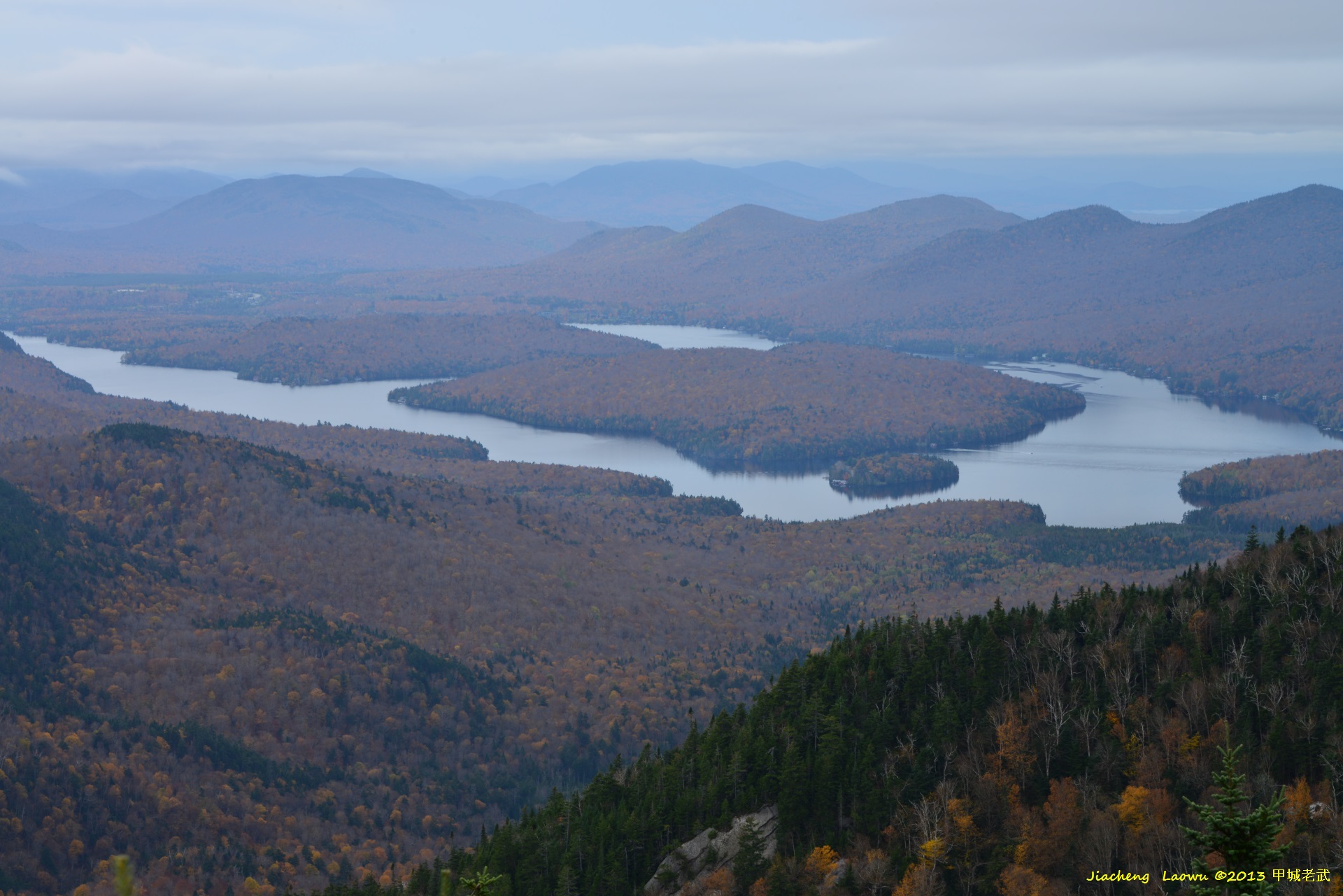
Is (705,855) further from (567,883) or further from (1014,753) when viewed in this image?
(1014,753)

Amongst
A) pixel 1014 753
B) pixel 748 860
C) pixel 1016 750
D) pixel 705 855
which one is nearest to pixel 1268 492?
pixel 1016 750

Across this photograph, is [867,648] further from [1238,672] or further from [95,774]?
[95,774]

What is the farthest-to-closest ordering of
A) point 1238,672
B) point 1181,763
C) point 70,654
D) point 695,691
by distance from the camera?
point 695,691
point 70,654
point 1238,672
point 1181,763

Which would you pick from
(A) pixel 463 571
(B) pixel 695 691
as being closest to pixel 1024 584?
(B) pixel 695 691

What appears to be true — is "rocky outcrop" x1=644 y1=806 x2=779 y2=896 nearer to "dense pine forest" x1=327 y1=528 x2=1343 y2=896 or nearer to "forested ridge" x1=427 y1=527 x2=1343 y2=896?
"dense pine forest" x1=327 y1=528 x2=1343 y2=896

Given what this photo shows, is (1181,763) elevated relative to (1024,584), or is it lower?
elevated

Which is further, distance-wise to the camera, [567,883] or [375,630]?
[375,630]

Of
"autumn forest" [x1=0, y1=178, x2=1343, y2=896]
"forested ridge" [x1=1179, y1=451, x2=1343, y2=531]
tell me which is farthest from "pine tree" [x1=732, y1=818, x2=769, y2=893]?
"forested ridge" [x1=1179, y1=451, x2=1343, y2=531]
